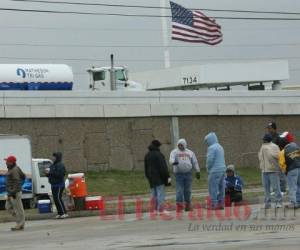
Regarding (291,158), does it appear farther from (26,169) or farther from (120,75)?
(120,75)

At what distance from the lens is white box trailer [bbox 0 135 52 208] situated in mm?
28344

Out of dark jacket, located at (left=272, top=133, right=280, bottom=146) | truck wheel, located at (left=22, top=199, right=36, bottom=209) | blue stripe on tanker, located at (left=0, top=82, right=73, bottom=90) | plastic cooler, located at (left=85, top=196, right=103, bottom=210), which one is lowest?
truck wheel, located at (left=22, top=199, right=36, bottom=209)

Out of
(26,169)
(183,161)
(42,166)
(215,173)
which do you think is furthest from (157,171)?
(42,166)

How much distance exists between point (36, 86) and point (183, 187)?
20392 millimetres

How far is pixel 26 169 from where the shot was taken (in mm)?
29156

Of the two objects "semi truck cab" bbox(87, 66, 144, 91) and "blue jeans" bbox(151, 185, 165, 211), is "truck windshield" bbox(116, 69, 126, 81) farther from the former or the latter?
"blue jeans" bbox(151, 185, 165, 211)

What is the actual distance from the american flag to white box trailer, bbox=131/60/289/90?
1407 cm

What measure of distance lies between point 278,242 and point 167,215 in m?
6.48

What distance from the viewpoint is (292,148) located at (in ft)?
60.6

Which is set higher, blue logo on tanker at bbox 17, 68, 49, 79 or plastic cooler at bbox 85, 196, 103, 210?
blue logo on tanker at bbox 17, 68, 49, 79

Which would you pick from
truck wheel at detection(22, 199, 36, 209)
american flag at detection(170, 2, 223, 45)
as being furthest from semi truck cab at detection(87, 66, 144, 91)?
truck wheel at detection(22, 199, 36, 209)

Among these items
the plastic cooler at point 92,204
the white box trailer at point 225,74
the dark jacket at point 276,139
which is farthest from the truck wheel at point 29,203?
the white box trailer at point 225,74

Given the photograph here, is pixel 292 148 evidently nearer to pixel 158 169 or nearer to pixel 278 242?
pixel 158 169

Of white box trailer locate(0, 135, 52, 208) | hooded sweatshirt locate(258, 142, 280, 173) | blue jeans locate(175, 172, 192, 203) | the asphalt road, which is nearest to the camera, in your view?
the asphalt road
